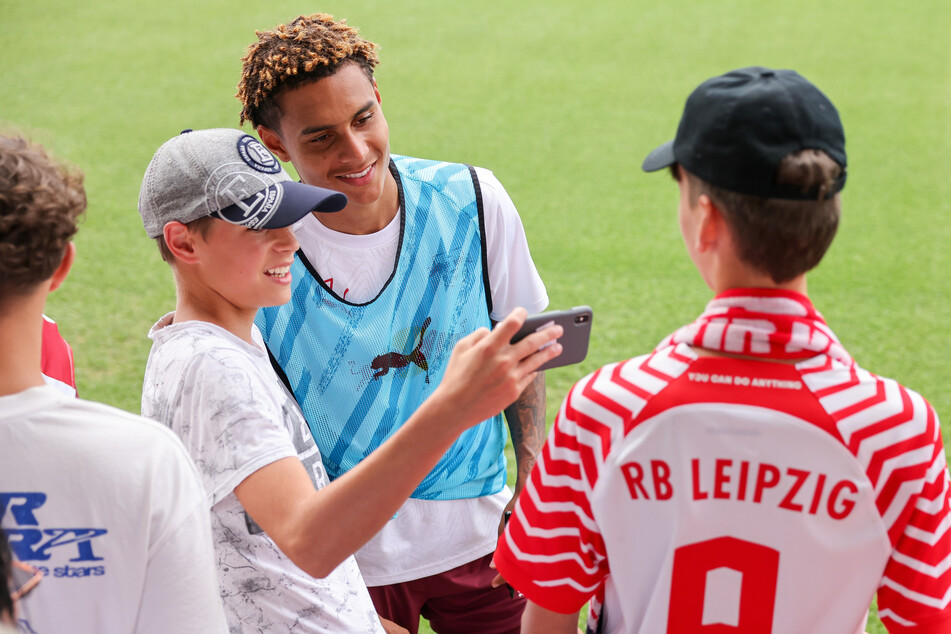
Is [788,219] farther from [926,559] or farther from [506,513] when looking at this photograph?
[506,513]

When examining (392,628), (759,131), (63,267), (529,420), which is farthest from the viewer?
(529,420)

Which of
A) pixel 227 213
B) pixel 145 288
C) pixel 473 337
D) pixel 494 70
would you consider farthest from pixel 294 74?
pixel 494 70

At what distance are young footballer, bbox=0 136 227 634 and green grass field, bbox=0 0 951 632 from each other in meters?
0.29

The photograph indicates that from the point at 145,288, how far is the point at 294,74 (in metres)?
3.53

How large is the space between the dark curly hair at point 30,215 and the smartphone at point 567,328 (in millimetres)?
667

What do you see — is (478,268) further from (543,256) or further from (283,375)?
(543,256)

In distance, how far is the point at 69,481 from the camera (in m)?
1.21

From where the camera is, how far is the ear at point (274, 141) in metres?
2.32

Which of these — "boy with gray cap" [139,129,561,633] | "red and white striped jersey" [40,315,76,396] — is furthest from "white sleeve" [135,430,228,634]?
"red and white striped jersey" [40,315,76,396]

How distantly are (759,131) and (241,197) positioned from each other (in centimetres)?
94

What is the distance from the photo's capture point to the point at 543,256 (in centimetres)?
559

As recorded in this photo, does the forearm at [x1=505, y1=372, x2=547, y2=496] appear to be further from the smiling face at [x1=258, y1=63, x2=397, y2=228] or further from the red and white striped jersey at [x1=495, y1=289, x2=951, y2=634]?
the red and white striped jersey at [x1=495, y1=289, x2=951, y2=634]

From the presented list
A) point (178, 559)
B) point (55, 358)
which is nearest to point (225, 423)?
point (178, 559)

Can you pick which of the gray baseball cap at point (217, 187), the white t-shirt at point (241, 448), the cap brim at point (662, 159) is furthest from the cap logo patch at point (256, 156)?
the cap brim at point (662, 159)
